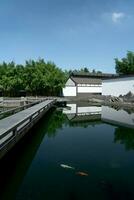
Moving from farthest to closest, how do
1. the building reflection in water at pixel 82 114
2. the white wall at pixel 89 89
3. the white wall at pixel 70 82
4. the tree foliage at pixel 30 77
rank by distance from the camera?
1. the white wall at pixel 70 82
2. the white wall at pixel 89 89
3. the tree foliage at pixel 30 77
4. the building reflection in water at pixel 82 114

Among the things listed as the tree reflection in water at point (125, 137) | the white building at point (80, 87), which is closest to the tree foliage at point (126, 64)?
the white building at point (80, 87)

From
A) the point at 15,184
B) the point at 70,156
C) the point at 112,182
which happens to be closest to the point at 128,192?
the point at 112,182

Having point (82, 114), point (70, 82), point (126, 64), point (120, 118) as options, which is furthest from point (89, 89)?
point (120, 118)

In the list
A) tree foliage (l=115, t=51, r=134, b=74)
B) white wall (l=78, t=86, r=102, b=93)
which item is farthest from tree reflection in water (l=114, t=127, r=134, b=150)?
tree foliage (l=115, t=51, r=134, b=74)

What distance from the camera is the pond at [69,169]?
5535mm

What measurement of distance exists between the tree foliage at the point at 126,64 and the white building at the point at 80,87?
773 cm

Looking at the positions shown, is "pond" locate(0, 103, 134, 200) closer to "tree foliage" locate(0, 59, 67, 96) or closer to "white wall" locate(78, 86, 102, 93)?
"tree foliage" locate(0, 59, 67, 96)

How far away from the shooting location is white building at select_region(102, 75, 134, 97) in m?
39.0

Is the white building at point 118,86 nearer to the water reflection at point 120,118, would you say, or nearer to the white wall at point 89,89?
the white wall at point 89,89

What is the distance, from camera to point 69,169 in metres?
7.16

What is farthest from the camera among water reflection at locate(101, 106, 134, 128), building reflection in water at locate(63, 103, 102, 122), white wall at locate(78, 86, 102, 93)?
white wall at locate(78, 86, 102, 93)

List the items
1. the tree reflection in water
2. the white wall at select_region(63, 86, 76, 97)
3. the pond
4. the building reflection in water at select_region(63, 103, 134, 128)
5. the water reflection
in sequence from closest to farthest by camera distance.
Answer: the pond < the tree reflection in water < the water reflection < the building reflection in water at select_region(63, 103, 134, 128) < the white wall at select_region(63, 86, 76, 97)

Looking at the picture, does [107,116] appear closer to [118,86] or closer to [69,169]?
[69,169]

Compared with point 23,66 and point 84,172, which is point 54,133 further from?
point 23,66
